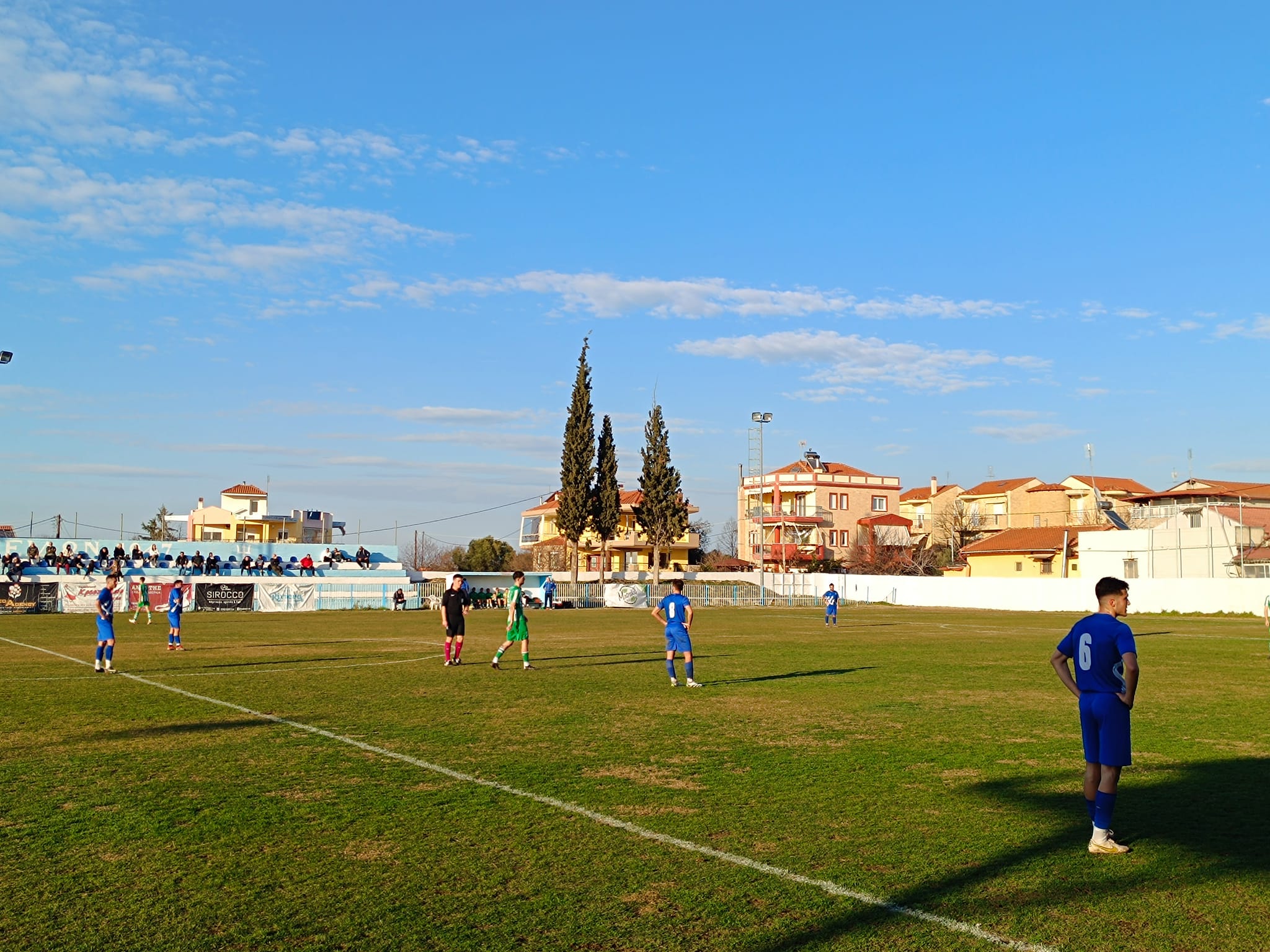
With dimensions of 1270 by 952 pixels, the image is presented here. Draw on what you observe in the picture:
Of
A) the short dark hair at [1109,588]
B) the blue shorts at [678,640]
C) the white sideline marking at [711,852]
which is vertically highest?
the short dark hair at [1109,588]

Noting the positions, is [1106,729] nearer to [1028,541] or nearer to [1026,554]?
[1026,554]

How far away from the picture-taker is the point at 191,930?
19.4 feet

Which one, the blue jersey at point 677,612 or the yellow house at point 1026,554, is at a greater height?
the yellow house at point 1026,554

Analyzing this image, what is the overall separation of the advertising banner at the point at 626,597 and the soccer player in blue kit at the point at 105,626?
49.8 meters

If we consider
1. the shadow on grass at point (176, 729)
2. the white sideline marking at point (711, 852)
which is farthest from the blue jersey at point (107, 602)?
the white sideline marking at point (711, 852)

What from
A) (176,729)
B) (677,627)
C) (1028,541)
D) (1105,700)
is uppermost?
(1028,541)

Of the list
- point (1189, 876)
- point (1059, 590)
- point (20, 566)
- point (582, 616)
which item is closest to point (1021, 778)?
point (1189, 876)

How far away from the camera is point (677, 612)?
18797 millimetres

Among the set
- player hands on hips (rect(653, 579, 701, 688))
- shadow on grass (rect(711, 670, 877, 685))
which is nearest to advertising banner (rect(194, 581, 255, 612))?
shadow on grass (rect(711, 670, 877, 685))

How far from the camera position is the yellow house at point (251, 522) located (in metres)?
102

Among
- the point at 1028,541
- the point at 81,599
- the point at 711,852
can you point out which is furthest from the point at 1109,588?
the point at 1028,541

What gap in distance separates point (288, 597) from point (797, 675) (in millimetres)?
44322

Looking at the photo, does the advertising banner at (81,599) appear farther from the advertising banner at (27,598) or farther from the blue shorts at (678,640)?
the blue shorts at (678,640)

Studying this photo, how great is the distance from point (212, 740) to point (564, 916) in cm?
795
